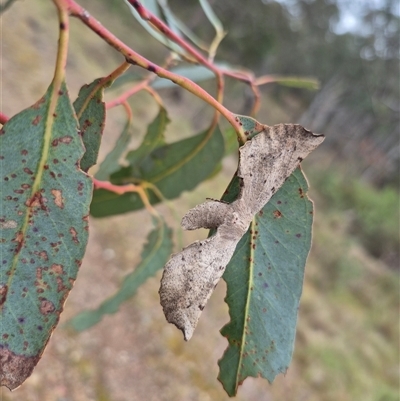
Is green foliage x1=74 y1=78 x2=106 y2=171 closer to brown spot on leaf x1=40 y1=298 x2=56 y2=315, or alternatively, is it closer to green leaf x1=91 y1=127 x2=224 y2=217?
brown spot on leaf x1=40 y1=298 x2=56 y2=315

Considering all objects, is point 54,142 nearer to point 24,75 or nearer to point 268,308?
point 268,308

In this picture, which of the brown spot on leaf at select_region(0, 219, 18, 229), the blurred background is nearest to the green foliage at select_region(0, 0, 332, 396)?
the brown spot on leaf at select_region(0, 219, 18, 229)

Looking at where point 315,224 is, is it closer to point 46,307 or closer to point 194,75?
point 194,75

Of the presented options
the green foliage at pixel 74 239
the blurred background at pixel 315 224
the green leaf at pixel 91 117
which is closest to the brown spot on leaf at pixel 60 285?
the green foliage at pixel 74 239

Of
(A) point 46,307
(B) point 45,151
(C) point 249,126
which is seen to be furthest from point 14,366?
(C) point 249,126

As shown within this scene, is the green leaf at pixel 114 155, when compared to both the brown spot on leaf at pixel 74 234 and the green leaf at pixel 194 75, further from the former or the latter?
the brown spot on leaf at pixel 74 234

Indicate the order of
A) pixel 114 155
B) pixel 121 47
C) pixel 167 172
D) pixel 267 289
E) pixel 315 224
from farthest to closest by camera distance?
pixel 315 224, pixel 167 172, pixel 114 155, pixel 267 289, pixel 121 47
